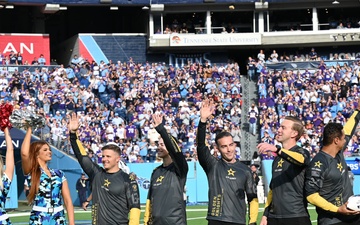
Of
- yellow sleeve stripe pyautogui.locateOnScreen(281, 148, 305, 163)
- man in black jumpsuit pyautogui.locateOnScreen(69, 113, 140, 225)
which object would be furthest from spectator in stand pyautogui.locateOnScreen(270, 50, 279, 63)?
yellow sleeve stripe pyautogui.locateOnScreen(281, 148, 305, 163)

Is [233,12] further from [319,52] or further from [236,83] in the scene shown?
[236,83]

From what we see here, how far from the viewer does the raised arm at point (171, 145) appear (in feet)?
34.6

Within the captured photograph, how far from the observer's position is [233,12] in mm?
48062

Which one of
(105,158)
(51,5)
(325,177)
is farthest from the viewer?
(51,5)

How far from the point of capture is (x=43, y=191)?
33.7 feet

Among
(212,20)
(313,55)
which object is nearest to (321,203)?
(313,55)

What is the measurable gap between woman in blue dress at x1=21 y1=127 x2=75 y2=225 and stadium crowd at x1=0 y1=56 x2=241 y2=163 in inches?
848

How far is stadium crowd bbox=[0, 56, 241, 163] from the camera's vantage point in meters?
34.1

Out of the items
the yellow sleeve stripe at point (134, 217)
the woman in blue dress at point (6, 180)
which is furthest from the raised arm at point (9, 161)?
the yellow sleeve stripe at point (134, 217)

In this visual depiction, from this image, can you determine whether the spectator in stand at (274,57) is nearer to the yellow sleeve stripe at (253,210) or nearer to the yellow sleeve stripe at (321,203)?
the yellow sleeve stripe at (253,210)

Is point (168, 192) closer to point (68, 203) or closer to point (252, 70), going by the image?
point (68, 203)

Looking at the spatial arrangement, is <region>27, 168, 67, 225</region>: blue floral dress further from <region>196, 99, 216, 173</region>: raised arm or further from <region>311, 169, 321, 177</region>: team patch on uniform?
<region>311, 169, 321, 177</region>: team patch on uniform

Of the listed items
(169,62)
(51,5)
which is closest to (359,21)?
(169,62)

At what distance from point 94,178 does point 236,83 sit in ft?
96.4
